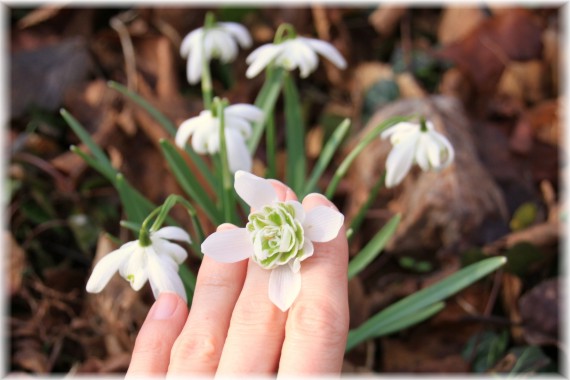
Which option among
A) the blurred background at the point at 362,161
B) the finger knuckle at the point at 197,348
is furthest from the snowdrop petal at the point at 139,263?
the blurred background at the point at 362,161

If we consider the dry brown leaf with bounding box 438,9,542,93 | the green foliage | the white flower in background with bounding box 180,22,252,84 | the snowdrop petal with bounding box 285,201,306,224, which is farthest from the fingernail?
the dry brown leaf with bounding box 438,9,542,93

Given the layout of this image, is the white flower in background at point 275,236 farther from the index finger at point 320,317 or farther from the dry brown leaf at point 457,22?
the dry brown leaf at point 457,22

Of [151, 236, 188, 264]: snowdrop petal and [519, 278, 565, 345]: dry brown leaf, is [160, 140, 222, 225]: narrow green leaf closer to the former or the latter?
[151, 236, 188, 264]: snowdrop petal

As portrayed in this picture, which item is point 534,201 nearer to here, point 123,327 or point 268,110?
point 268,110

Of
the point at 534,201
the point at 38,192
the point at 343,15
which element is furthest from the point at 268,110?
the point at 343,15

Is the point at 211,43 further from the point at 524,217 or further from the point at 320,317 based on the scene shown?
the point at 524,217

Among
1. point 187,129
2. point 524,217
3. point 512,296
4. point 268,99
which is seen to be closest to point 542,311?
point 512,296
